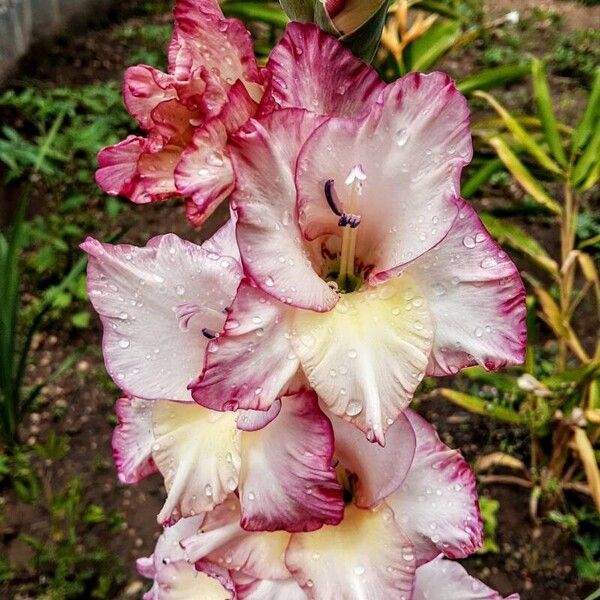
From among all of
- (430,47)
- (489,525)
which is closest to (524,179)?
(430,47)

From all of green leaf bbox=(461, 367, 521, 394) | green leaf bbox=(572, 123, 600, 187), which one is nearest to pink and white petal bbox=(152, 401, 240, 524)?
green leaf bbox=(461, 367, 521, 394)

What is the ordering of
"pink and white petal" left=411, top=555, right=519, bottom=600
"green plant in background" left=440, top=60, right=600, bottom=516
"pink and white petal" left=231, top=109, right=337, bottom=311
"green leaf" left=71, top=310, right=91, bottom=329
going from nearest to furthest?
"pink and white petal" left=231, top=109, right=337, bottom=311 < "pink and white petal" left=411, top=555, right=519, bottom=600 < "green plant in background" left=440, top=60, right=600, bottom=516 < "green leaf" left=71, top=310, right=91, bottom=329

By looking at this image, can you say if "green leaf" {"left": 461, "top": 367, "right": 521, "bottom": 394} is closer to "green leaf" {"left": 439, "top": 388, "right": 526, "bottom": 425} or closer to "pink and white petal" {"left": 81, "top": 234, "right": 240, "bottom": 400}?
"green leaf" {"left": 439, "top": 388, "right": 526, "bottom": 425}

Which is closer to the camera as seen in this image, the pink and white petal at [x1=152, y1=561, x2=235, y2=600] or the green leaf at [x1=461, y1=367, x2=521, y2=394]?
the pink and white petal at [x1=152, y1=561, x2=235, y2=600]

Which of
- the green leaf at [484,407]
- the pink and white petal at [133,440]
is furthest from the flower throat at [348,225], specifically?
the green leaf at [484,407]

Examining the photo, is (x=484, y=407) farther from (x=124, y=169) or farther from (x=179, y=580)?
(x=124, y=169)

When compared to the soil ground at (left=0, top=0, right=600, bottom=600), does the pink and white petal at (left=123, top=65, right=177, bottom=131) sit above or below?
above

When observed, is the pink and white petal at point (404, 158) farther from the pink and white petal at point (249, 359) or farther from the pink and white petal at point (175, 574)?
the pink and white petal at point (175, 574)

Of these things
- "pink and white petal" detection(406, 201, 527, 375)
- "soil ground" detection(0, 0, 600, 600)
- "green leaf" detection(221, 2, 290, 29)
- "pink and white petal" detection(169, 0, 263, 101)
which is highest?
"pink and white petal" detection(169, 0, 263, 101)
